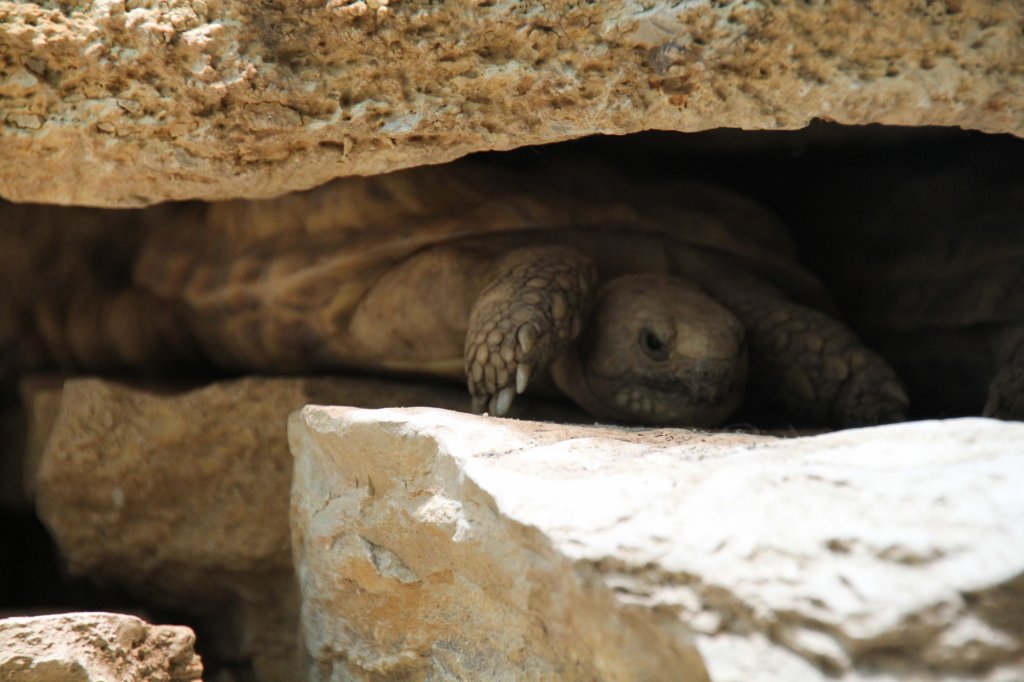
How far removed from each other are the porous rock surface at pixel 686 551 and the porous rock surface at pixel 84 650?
1.03 feet

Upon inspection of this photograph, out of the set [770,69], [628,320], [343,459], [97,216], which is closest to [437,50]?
[770,69]

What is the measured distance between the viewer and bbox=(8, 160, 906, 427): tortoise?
7.07 ft

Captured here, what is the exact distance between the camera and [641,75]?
1549 millimetres

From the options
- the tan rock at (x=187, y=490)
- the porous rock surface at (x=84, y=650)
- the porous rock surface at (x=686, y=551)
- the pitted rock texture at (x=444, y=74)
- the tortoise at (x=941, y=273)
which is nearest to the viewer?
the porous rock surface at (x=686, y=551)

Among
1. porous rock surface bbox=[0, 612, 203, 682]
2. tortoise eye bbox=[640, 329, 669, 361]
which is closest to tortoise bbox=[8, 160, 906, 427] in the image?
tortoise eye bbox=[640, 329, 669, 361]

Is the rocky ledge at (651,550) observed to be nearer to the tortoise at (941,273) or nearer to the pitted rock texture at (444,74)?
the pitted rock texture at (444,74)

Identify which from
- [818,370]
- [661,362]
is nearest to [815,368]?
[818,370]

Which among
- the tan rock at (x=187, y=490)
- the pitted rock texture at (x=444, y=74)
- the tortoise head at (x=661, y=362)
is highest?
the pitted rock texture at (x=444, y=74)

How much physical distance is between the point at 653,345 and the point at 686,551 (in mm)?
1199

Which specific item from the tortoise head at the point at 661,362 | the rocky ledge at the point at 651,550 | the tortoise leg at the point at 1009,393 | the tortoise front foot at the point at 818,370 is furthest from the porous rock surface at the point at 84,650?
the tortoise leg at the point at 1009,393

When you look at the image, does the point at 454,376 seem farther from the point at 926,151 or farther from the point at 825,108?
the point at 926,151

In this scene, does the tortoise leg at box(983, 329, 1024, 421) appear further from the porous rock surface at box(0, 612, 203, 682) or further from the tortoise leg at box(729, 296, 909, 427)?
the porous rock surface at box(0, 612, 203, 682)

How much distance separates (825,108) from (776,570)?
2.83ft

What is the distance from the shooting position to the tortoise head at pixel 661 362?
2137 mm
